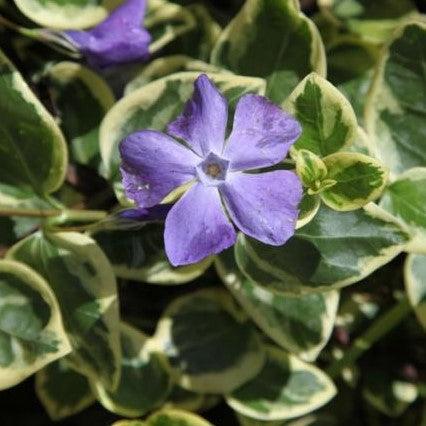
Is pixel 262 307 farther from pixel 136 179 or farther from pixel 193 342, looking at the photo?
pixel 136 179

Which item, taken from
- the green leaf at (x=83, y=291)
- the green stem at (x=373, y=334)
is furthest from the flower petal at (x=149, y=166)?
the green stem at (x=373, y=334)

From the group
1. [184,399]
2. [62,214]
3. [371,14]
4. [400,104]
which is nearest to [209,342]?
[184,399]

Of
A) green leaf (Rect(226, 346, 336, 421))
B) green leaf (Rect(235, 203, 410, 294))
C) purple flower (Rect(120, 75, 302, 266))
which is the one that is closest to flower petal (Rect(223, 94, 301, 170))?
purple flower (Rect(120, 75, 302, 266))

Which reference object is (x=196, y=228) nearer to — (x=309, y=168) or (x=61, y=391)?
(x=309, y=168)

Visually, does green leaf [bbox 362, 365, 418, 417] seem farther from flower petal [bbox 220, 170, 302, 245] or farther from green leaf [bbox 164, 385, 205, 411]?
flower petal [bbox 220, 170, 302, 245]

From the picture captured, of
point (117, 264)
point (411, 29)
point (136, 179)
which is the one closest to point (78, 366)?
point (117, 264)
